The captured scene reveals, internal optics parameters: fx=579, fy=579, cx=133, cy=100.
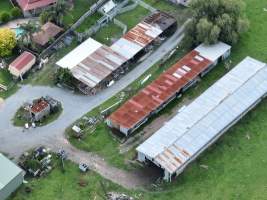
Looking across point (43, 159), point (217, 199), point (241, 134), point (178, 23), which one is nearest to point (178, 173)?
point (217, 199)

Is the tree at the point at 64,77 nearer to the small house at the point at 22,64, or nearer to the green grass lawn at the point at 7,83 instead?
the small house at the point at 22,64

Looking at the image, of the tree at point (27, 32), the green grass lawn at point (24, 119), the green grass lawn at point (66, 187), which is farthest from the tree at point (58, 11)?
the green grass lawn at point (66, 187)

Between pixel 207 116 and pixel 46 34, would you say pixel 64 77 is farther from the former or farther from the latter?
pixel 207 116

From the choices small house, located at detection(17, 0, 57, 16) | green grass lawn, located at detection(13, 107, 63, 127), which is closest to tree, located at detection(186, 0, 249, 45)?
green grass lawn, located at detection(13, 107, 63, 127)

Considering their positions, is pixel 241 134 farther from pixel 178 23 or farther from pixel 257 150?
pixel 178 23

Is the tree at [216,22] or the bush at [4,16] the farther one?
the bush at [4,16]
